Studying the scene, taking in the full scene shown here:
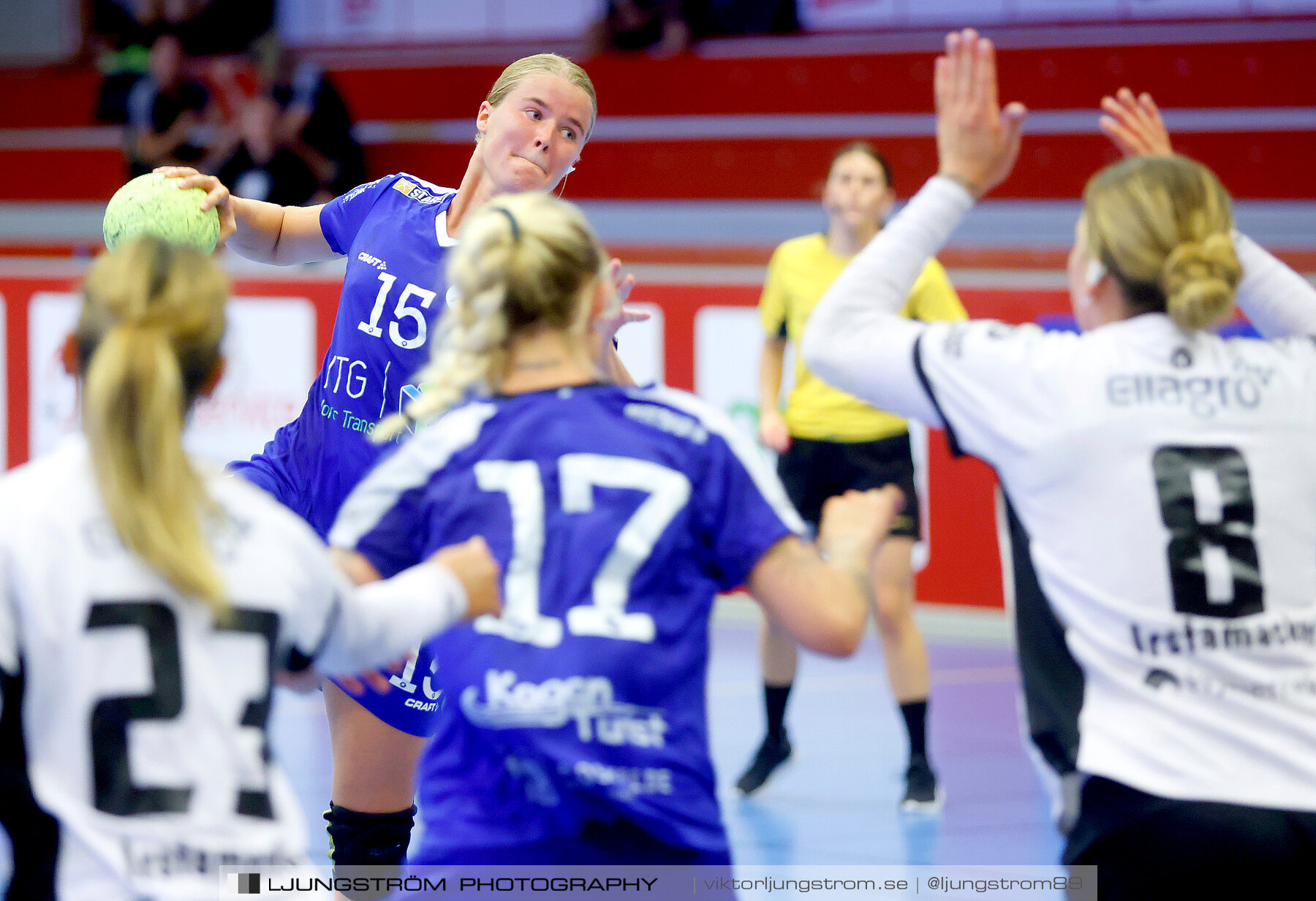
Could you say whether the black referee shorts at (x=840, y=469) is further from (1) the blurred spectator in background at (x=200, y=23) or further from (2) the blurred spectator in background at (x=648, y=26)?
(1) the blurred spectator in background at (x=200, y=23)

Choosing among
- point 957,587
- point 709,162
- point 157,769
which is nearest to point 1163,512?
point 157,769

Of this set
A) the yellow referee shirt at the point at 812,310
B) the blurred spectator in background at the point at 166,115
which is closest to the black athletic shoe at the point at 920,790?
the yellow referee shirt at the point at 812,310

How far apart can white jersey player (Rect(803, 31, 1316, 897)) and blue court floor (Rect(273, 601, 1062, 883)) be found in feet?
8.38

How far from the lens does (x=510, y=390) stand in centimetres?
252

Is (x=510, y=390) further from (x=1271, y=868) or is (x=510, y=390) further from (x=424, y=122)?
(x=424, y=122)

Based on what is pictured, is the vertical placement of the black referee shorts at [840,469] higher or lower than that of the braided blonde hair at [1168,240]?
lower

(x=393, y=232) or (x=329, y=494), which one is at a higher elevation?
(x=393, y=232)

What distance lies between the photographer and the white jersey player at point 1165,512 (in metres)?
2.43

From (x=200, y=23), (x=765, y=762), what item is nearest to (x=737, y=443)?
(x=765, y=762)

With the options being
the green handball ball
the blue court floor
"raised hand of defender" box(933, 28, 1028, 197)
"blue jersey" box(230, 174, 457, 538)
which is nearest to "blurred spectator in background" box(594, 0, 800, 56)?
the blue court floor

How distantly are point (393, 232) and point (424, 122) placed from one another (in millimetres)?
10448

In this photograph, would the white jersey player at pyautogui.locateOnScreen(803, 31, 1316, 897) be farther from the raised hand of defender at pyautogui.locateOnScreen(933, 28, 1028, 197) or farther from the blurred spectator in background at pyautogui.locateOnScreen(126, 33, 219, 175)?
the blurred spectator in background at pyautogui.locateOnScreen(126, 33, 219, 175)

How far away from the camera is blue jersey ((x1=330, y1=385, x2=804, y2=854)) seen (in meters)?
2.38

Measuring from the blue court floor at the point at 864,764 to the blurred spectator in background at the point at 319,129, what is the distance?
5413mm
